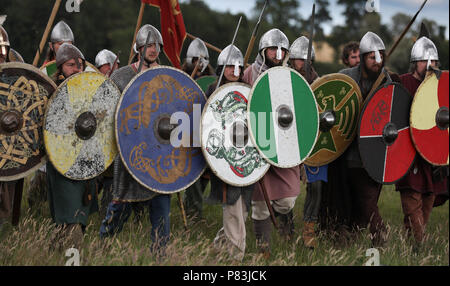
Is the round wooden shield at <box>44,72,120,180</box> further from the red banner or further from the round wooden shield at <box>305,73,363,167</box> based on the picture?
the red banner

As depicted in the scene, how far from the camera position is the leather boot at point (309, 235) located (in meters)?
4.90

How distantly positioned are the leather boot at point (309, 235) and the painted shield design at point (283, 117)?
909mm

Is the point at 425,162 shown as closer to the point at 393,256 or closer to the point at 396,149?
the point at 396,149

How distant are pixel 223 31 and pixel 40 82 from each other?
19.0 metres

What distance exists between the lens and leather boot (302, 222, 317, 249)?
4902 millimetres

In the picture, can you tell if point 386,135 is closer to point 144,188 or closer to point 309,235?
point 309,235

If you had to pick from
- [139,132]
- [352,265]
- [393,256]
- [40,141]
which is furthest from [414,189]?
[40,141]

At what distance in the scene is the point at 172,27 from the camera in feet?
18.7

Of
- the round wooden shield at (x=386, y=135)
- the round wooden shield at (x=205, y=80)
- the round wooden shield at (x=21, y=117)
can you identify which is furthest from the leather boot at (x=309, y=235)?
the round wooden shield at (x=21, y=117)

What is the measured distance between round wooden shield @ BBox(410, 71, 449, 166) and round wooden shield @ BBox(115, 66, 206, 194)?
182cm

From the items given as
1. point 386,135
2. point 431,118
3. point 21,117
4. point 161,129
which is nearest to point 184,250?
point 161,129

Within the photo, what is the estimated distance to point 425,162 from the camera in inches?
193

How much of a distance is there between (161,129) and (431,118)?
2.31 m

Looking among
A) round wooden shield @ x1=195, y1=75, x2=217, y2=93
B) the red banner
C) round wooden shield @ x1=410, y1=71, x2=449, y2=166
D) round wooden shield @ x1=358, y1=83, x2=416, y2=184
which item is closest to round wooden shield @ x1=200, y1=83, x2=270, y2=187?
round wooden shield @ x1=358, y1=83, x2=416, y2=184
